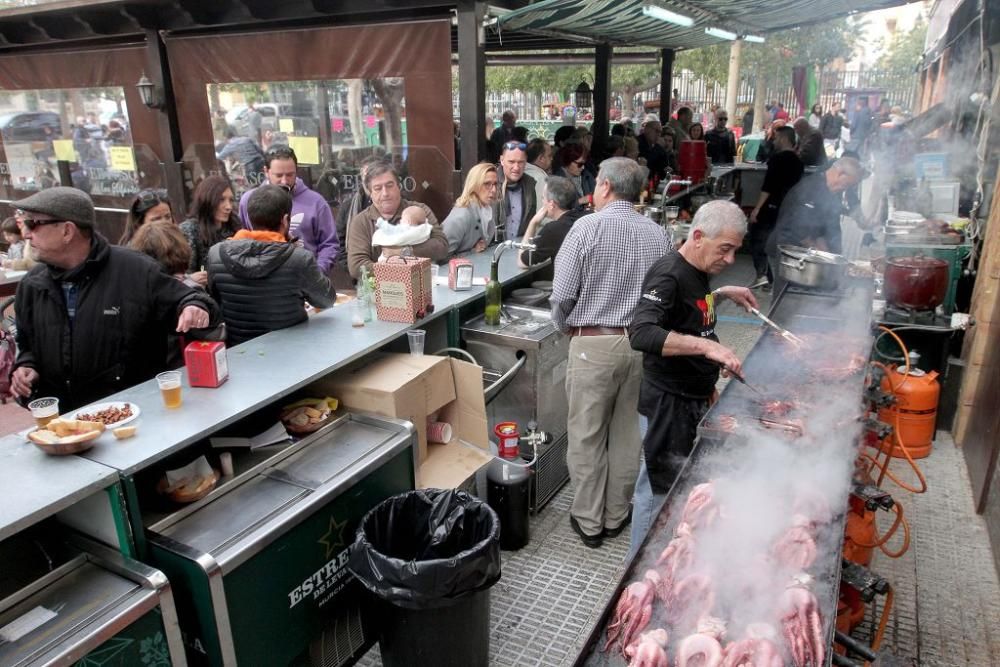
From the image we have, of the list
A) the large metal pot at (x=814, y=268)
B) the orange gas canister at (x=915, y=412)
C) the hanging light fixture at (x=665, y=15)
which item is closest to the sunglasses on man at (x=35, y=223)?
the large metal pot at (x=814, y=268)

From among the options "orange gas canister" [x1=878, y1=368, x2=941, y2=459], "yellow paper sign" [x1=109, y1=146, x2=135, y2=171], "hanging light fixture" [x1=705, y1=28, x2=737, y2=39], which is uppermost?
"hanging light fixture" [x1=705, y1=28, x2=737, y2=39]

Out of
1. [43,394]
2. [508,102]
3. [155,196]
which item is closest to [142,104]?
[155,196]

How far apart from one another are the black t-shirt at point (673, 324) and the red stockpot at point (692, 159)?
7639 mm

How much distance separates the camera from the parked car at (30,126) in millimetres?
9414

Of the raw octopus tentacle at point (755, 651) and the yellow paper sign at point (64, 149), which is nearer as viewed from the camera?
the raw octopus tentacle at point (755, 651)

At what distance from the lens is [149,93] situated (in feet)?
25.8

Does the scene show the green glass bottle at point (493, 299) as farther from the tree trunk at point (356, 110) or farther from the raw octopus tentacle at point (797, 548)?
the tree trunk at point (356, 110)

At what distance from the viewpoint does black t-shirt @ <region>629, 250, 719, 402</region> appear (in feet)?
9.98

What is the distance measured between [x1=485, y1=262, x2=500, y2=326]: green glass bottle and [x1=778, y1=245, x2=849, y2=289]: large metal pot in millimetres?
2693

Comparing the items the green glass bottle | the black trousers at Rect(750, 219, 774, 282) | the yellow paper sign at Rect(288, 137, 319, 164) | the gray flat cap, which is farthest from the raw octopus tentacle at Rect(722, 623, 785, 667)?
the black trousers at Rect(750, 219, 774, 282)

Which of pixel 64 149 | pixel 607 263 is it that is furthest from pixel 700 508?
pixel 64 149

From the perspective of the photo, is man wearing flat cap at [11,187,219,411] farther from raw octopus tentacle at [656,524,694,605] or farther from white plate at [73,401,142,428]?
raw octopus tentacle at [656,524,694,605]

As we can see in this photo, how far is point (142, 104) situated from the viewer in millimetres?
8336

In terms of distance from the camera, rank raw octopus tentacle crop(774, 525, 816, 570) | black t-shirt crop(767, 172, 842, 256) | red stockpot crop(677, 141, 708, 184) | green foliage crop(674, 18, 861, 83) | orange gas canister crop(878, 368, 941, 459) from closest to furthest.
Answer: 1. raw octopus tentacle crop(774, 525, 816, 570)
2. orange gas canister crop(878, 368, 941, 459)
3. black t-shirt crop(767, 172, 842, 256)
4. red stockpot crop(677, 141, 708, 184)
5. green foliage crop(674, 18, 861, 83)
